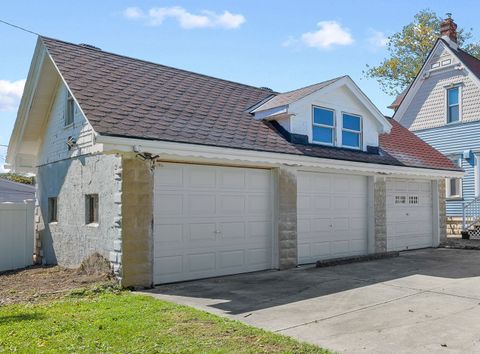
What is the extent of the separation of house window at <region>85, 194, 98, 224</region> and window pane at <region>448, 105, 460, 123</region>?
18.3 m

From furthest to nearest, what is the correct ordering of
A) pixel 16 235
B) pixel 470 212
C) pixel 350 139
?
A: 1. pixel 470 212
2. pixel 350 139
3. pixel 16 235

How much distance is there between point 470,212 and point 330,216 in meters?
11.0

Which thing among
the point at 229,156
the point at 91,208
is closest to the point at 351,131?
the point at 229,156

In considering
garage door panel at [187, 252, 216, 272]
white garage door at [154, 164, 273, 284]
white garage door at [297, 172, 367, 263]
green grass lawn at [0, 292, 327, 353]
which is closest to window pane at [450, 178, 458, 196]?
white garage door at [297, 172, 367, 263]

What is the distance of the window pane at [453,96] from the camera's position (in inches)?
860

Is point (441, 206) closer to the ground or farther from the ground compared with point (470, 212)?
farther from the ground

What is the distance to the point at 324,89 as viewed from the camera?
509 inches

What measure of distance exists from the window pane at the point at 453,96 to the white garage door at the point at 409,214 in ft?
24.3

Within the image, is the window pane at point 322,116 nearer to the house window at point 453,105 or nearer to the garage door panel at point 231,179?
the garage door panel at point 231,179

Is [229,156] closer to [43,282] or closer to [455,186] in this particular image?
[43,282]

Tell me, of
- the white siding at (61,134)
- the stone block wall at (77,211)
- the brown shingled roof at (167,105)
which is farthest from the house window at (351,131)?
the white siding at (61,134)

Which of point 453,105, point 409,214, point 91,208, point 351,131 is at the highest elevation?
point 453,105

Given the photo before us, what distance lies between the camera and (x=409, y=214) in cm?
1580

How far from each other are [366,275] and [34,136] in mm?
10257
